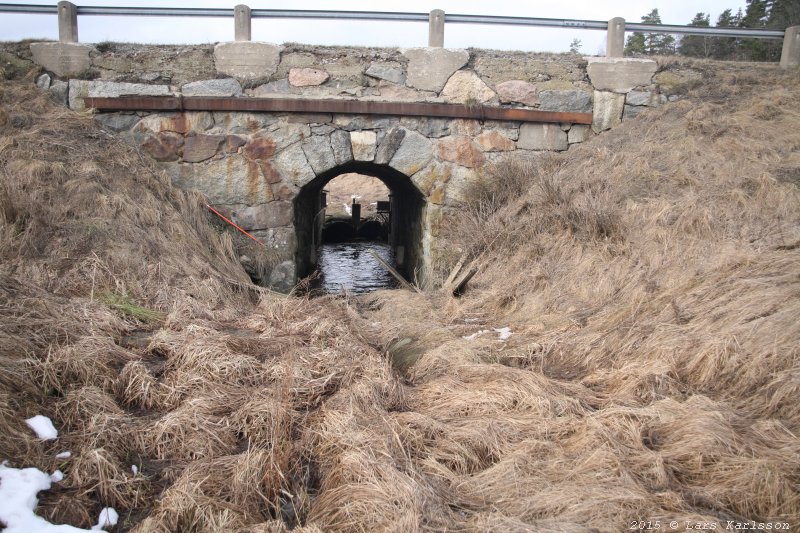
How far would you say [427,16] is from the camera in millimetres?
7141

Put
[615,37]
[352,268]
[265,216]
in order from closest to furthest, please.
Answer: [265,216] < [615,37] < [352,268]

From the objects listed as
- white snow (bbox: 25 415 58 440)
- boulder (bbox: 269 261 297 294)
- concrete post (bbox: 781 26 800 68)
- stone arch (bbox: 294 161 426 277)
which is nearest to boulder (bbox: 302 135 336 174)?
stone arch (bbox: 294 161 426 277)

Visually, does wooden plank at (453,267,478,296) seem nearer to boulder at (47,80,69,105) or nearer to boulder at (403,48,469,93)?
boulder at (403,48,469,93)

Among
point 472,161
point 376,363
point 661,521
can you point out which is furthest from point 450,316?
point 661,521

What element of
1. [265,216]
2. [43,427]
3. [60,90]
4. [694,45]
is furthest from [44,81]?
[694,45]

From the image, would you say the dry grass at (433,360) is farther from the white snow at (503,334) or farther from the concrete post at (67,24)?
the concrete post at (67,24)

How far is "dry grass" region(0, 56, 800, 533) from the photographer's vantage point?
2510mm

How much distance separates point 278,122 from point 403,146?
1.57 meters

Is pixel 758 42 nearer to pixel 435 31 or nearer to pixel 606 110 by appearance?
pixel 606 110

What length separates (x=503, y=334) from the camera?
15.3 ft

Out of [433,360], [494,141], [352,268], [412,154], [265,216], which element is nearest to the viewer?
[433,360]

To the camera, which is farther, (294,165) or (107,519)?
(294,165)

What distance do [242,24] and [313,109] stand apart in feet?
4.54

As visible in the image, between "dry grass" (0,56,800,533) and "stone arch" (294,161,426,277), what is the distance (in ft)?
5.21
